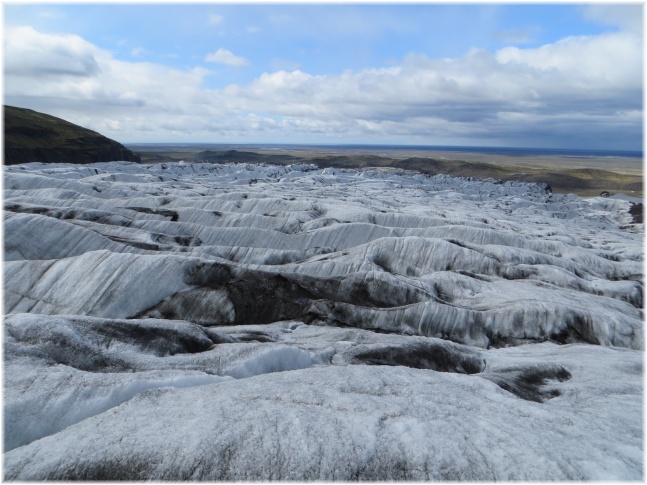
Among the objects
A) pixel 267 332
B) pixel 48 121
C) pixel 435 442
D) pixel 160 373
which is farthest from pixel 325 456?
pixel 48 121

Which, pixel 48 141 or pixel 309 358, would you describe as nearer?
pixel 309 358

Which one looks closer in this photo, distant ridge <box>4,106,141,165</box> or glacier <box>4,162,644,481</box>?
glacier <box>4,162,644,481</box>

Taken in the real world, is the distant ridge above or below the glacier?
above

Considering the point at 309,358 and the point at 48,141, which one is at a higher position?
the point at 48,141

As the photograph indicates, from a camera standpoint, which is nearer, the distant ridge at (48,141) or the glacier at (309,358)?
the glacier at (309,358)

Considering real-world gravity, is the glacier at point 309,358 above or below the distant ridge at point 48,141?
below
